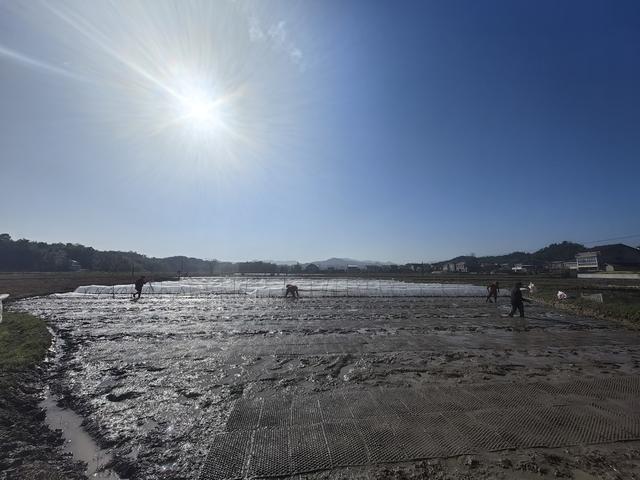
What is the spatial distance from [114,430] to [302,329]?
800 cm

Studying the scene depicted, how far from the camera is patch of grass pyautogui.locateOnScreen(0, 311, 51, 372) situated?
6910mm

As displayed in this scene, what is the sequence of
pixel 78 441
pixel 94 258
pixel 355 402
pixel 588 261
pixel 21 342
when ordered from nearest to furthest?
1. pixel 78 441
2. pixel 355 402
3. pixel 21 342
4. pixel 588 261
5. pixel 94 258

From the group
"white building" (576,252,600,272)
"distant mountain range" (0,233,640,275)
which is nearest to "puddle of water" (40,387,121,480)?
"distant mountain range" (0,233,640,275)

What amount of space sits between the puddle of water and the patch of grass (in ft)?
7.44

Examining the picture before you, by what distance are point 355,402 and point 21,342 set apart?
374 inches

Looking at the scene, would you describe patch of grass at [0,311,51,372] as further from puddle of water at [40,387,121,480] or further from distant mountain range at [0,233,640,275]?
distant mountain range at [0,233,640,275]

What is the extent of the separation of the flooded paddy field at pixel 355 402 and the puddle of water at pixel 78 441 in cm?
12

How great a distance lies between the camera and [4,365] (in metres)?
6.57

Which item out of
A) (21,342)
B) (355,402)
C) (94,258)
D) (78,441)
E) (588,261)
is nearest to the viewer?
(78,441)

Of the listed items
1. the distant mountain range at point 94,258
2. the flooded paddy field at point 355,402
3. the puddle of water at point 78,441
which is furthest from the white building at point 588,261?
the puddle of water at point 78,441

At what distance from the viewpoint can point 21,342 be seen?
8750 mm

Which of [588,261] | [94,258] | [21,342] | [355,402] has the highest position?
[94,258]

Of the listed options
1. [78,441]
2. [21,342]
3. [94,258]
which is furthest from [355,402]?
[94,258]

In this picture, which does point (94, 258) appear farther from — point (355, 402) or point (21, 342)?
point (355, 402)
